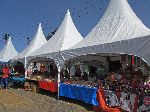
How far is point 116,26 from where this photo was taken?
38.2ft

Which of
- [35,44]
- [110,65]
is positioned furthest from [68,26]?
[35,44]

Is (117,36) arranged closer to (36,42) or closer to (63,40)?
(63,40)

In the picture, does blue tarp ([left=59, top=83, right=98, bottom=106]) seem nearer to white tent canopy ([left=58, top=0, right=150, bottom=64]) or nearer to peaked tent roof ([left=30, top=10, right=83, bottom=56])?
white tent canopy ([left=58, top=0, right=150, bottom=64])

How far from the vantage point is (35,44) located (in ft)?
73.1

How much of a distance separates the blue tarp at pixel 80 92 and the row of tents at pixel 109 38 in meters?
1.27

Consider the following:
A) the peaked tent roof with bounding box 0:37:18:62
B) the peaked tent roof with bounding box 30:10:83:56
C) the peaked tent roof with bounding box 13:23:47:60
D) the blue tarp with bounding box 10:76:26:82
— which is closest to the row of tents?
the peaked tent roof with bounding box 30:10:83:56

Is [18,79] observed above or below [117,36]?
below

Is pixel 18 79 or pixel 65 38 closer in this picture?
pixel 65 38

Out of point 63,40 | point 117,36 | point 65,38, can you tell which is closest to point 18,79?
point 65,38

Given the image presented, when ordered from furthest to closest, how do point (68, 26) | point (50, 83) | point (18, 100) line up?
point (68, 26)
point (50, 83)
point (18, 100)

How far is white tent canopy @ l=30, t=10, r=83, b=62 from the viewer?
1554 cm

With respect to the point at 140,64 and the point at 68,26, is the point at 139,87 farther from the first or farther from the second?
the point at 68,26

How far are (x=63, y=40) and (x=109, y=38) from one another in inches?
211

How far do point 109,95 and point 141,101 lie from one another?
177 centimetres
